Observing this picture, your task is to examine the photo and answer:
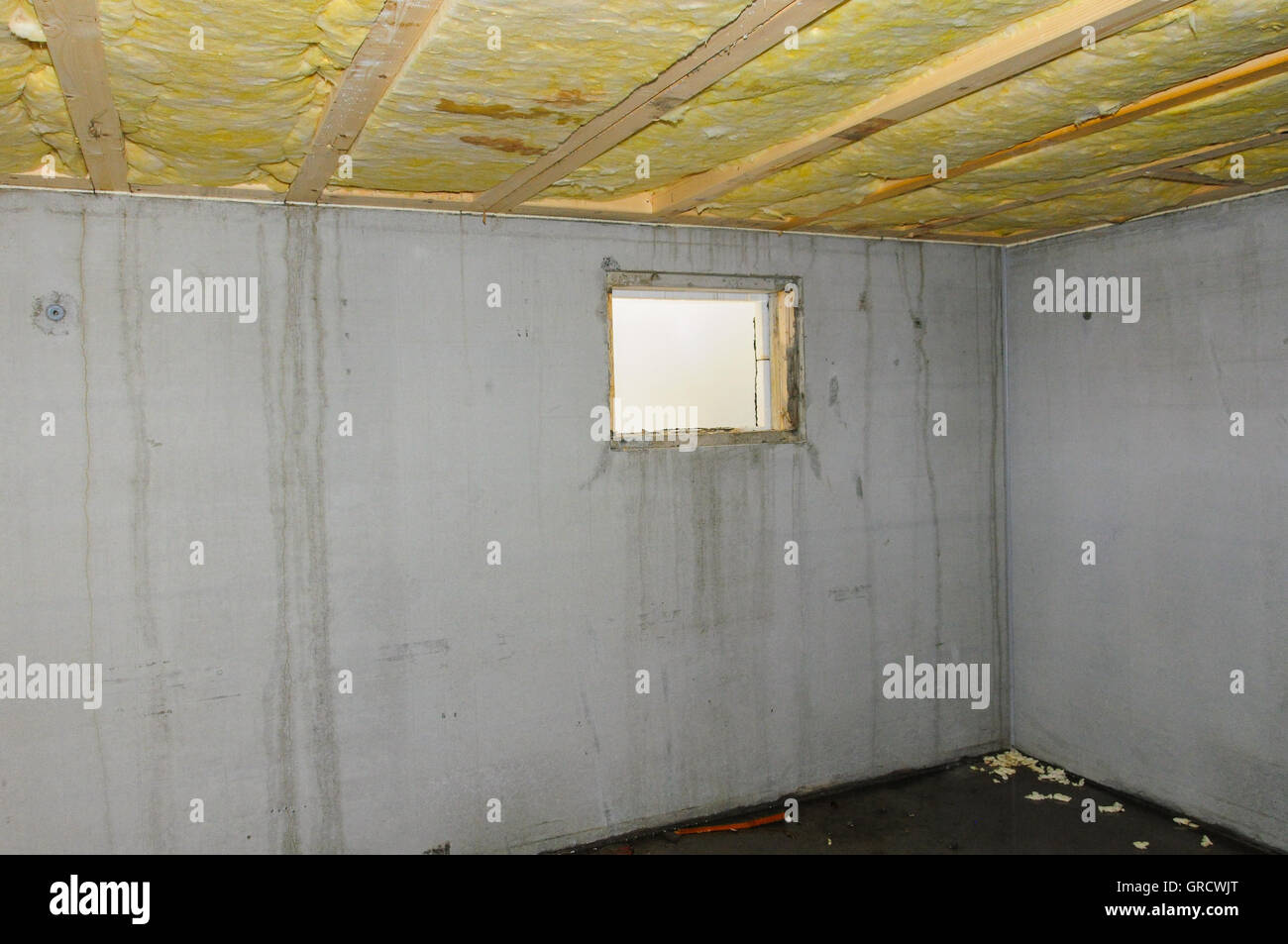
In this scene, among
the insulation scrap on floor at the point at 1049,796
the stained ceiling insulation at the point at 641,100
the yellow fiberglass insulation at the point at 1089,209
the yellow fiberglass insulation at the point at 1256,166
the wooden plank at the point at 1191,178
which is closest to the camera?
the stained ceiling insulation at the point at 641,100

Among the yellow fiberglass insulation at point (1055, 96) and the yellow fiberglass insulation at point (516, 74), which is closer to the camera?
the yellow fiberglass insulation at point (516, 74)

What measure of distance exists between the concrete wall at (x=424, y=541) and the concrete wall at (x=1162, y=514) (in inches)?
6.9

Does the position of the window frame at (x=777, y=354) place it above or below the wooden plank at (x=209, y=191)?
below

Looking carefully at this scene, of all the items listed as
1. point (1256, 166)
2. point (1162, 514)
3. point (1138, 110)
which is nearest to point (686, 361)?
point (1162, 514)

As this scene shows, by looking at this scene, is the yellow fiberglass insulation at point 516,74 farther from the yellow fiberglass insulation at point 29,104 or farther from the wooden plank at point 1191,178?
the wooden plank at point 1191,178

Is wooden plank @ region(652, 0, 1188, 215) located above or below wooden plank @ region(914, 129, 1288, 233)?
below

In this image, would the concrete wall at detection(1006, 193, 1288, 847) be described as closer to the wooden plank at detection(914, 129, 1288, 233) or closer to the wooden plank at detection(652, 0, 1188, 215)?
the wooden plank at detection(914, 129, 1288, 233)

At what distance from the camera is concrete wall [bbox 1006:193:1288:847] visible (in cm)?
311

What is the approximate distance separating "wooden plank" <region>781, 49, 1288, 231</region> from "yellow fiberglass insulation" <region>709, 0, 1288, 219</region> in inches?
2.0

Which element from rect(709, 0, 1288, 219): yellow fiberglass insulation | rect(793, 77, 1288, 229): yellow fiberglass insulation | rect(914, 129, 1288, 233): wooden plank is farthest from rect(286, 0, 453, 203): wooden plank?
rect(914, 129, 1288, 233): wooden plank

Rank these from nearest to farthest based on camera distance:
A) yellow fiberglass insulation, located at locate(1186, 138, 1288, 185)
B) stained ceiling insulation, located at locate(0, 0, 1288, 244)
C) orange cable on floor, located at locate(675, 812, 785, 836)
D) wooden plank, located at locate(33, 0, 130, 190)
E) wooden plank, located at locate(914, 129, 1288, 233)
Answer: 1. wooden plank, located at locate(33, 0, 130, 190)
2. stained ceiling insulation, located at locate(0, 0, 1288, 244)
3. wooden plank, located at locate(914, 129, 1288, 233)
4. yellow fiberglass insulation, located at locate(1186, 138, 1288, 185)
5. orange cable on floor, located at locate(675, 812, 785, 836)

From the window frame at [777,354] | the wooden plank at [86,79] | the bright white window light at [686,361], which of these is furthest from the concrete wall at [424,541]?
the bright white window light at [686,361]

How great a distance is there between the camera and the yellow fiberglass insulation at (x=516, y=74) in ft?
5.22

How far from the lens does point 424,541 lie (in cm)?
300
